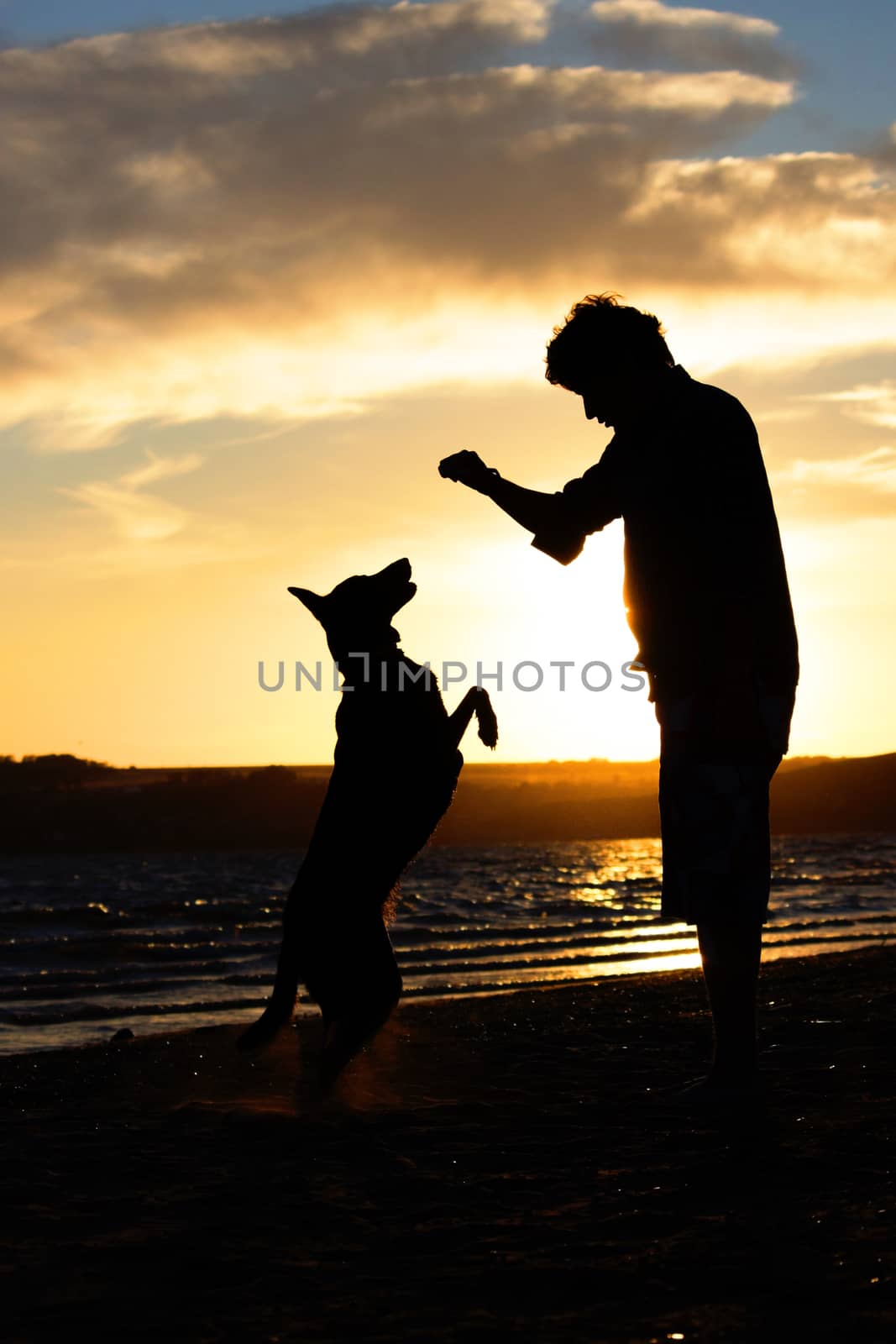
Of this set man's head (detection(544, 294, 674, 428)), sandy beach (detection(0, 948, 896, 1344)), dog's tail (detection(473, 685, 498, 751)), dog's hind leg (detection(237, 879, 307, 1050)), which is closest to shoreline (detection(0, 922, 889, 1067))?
dog's hind leg (detection(237, 879, 307, 1050))

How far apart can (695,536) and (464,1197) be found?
74.1 inches

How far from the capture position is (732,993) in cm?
371

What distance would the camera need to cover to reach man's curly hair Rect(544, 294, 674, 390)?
12.7 ft

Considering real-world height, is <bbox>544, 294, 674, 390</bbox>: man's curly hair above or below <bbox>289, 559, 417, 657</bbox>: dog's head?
above

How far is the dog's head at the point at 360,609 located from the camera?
5.12m

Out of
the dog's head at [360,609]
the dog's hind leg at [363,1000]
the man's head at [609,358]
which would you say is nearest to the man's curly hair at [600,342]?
the man's head at [609,358]

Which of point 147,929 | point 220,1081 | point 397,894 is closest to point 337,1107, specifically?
point 220,1081

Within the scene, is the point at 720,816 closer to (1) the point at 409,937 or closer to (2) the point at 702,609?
(2) the point at 702,609

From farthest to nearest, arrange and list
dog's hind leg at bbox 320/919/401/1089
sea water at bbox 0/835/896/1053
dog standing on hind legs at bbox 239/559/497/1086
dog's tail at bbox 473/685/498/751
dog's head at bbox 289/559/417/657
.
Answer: sea water at bbox 0/835/896/1053 < dog's tail at bbox 473/685/498/751 < dog's head at bbox 289/559/417/657 < dog standing on hind legs at bbox 239/559/497/1086 < dog's hind leg at bbox 320/919/401/1089

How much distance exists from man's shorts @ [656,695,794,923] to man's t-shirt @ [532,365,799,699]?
0.39ft

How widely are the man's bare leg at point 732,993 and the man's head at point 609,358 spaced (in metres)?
1.52

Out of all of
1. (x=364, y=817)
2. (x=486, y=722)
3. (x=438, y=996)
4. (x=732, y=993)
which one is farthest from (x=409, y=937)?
(x=732, y=993)

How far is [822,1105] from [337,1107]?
4.79 ft

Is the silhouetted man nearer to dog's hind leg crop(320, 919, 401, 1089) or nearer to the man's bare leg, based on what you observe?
the man's bare leg
